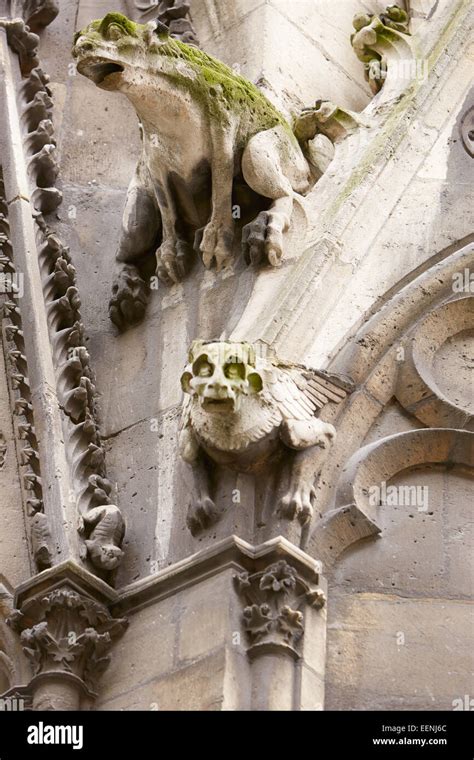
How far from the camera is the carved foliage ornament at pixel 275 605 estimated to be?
8.67m

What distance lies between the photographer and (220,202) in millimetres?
10266

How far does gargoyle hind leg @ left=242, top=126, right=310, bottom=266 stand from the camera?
1011 cm

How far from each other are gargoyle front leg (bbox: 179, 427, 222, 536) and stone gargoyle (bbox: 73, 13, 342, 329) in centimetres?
121

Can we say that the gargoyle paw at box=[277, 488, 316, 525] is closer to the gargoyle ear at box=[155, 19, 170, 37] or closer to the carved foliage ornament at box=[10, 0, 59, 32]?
the gargoyle ear at box=[155, 19, 170, 37]

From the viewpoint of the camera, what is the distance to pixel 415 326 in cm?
999

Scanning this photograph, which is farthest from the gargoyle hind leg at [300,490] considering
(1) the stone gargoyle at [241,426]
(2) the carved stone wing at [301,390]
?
(2) the carved stone wing at [301,390]

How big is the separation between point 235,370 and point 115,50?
1688mm

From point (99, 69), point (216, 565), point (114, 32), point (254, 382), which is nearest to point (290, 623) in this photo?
point (216, 565)

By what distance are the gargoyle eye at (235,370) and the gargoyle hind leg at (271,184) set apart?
1156 millimetres

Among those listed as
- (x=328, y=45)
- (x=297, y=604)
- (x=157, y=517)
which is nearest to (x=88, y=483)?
(x=157, y=517)

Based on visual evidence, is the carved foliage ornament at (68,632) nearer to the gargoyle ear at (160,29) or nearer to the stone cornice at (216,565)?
the stone cornice at (216,565)

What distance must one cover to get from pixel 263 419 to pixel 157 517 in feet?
2.11

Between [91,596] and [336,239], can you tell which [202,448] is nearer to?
[91,596]

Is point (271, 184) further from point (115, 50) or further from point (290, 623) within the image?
point (290, 623)
